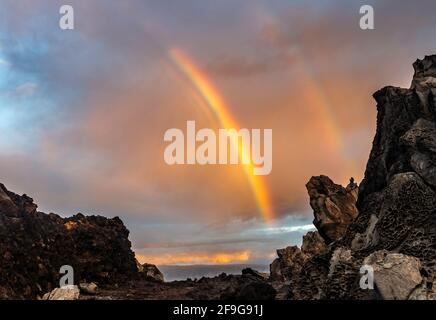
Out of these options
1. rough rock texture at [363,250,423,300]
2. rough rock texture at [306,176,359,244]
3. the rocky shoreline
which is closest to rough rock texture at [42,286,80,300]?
the rocky shoreline

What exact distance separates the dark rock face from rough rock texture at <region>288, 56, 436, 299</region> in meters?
28.8

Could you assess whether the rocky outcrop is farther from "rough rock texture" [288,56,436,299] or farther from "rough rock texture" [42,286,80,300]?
"rough rock texture" [42,286,80,300]

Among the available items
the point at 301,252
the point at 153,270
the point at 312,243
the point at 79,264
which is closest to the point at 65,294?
the point at 79,264

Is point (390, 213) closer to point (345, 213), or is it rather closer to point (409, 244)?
point (409, 244)

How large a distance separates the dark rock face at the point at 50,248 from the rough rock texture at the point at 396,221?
94.6 feet

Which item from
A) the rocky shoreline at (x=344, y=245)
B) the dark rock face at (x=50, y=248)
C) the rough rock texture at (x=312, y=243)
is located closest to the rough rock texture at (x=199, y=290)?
the rocky shoreline at (x=344, y=245)

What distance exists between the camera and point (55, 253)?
60281 mm

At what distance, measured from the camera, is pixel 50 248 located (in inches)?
2365

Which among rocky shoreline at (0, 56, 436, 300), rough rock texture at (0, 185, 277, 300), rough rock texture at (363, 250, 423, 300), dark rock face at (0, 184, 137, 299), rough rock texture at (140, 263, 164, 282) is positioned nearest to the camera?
rough rock texture at (363, 250, 423, 300)

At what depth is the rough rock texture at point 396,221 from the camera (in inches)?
1390

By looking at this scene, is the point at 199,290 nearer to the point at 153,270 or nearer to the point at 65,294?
the point at 65,294

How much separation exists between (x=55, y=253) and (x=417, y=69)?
4933cm

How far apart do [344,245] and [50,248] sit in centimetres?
3584

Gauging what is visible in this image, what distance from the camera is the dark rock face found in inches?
2083
